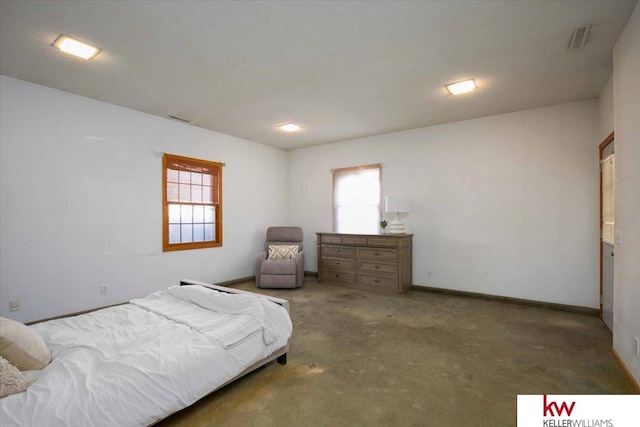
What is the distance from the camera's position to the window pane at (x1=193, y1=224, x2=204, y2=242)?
205 inches

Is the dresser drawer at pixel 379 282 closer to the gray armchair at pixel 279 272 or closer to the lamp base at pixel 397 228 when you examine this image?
the lamp base at pixel 397 228

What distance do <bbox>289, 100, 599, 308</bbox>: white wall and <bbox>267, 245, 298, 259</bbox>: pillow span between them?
2.07 metres

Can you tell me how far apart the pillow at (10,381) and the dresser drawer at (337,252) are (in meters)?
4.41

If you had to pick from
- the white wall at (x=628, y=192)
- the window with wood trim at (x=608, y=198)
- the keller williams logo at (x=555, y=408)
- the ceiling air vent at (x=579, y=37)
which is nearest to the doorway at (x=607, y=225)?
the window with wood trim at (x=608, y=198)

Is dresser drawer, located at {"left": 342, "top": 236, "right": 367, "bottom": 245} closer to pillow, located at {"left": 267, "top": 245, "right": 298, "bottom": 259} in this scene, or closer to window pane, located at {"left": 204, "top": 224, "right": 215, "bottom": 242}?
pillow, located at {"left": 267, "top": 245, "right": 298, "bottom": 259}

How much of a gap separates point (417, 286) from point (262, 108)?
3837 millimetres

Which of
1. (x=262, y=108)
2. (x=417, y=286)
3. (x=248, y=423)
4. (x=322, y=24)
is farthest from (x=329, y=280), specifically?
(x=322, y=24)

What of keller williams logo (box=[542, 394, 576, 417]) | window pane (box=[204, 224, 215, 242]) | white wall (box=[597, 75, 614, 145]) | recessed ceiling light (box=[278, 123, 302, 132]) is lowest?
keller williams logo (box=[542, 394, 576, 417])

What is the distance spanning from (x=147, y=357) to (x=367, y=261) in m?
3.91

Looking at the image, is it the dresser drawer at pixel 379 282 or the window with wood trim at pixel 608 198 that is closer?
the window with wood trim at pixel 608 198

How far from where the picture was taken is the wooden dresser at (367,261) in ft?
16.3

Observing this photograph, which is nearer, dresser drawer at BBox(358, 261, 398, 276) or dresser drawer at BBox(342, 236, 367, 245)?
dresser drawer at BBox(358, 261, 398, 276)

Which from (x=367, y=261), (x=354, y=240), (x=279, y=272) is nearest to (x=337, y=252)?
(x=354, y=240)

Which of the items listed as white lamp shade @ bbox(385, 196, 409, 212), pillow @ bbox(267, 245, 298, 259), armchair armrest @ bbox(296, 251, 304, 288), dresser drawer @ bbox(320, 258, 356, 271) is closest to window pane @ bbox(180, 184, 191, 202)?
pillow @ bbox(267, 245, 298, 259)
